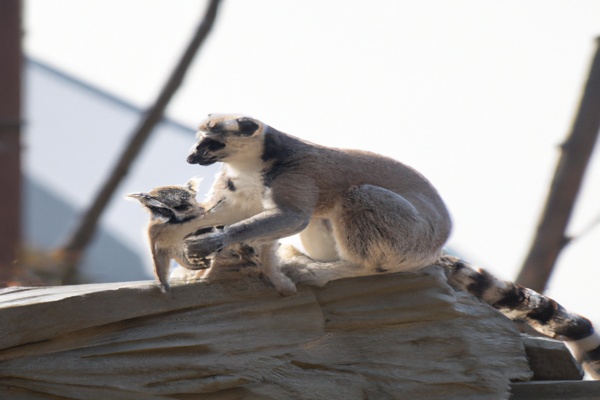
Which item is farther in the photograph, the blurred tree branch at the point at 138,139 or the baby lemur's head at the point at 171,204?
the blurred tree branch at the point at 138,139

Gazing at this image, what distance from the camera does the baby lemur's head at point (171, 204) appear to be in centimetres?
283

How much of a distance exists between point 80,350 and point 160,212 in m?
0.54

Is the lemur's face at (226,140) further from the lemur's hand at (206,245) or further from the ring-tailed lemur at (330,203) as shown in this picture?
the lemur's hand at (206,245)

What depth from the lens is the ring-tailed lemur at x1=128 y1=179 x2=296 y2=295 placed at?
2822mm

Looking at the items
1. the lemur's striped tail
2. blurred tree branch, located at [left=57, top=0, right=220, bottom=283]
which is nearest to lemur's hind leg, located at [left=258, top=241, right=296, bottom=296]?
the lemur's striped tail

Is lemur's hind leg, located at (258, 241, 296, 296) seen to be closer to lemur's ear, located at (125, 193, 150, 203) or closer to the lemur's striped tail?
lemur's ear, located at (125, 193, 150, 203)

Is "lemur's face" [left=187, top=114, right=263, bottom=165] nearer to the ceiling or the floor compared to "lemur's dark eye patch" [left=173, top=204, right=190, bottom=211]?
nearer to the ceiling

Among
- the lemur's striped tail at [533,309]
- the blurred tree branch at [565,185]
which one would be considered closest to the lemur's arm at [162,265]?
the lemur's striped tail at [533,309]

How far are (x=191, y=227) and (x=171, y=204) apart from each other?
0.11 meters

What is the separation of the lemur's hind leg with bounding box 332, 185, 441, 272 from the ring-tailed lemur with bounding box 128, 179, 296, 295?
0.90 feet

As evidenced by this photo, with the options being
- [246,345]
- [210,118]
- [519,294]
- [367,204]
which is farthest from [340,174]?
[519,294]

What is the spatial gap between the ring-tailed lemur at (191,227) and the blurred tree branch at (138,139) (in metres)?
3.06

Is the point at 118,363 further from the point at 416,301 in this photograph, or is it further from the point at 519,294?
the point at 519,294

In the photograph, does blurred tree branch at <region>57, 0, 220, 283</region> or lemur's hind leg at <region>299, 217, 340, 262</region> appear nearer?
lemur's hind leg at <region>299, 217, 340, 262</region>
